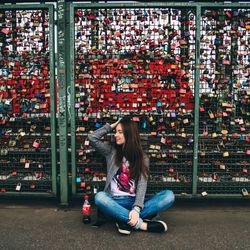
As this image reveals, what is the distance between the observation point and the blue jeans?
3.64 m

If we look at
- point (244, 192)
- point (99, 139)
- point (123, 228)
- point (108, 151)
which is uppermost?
point (99, 139)

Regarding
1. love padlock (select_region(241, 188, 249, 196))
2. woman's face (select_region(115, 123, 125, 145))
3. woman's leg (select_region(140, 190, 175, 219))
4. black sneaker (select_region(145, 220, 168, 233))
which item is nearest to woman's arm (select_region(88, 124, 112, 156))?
woman's face (select_region(115, 123, 125, 145))

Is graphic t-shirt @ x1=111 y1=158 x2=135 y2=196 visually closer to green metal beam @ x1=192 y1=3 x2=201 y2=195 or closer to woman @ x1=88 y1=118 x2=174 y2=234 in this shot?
woman @ x1=88 y1=118 x2=174 y2=234

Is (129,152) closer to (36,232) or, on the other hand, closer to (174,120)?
(174,120)

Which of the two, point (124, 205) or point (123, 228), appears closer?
point (123, 228)

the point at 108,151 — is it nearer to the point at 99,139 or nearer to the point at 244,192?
the point at 99,139

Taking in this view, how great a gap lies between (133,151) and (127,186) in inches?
16.5

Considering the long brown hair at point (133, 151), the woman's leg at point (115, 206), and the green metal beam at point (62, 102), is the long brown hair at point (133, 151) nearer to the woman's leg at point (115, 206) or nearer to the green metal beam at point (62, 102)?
the woman's leg at point (115, 206)

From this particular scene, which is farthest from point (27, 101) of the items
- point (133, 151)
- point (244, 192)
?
point (244, 192)

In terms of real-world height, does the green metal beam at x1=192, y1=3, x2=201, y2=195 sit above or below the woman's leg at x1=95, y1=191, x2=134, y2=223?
above

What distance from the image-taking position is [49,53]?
429 centimetres

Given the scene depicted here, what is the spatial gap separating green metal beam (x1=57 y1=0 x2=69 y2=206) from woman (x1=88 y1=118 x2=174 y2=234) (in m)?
0.53

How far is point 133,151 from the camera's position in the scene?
388cm

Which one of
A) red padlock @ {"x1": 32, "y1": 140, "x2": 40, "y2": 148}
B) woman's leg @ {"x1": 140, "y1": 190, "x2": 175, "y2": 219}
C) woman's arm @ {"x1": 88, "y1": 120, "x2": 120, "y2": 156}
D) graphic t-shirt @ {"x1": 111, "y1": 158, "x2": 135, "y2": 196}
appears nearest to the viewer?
woman's leg @ {"x1": 140, "y1": 190, "x2": 175, "y2": 219}
